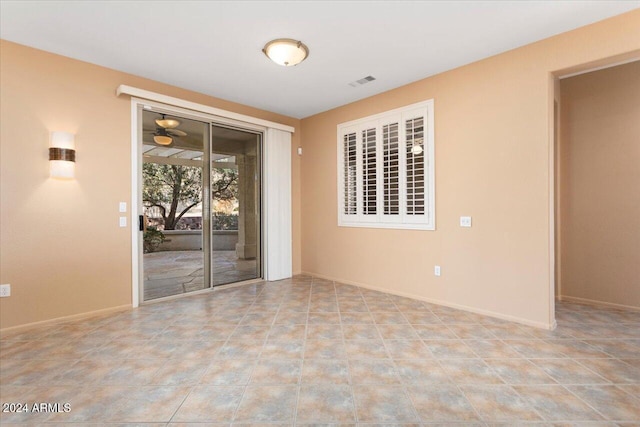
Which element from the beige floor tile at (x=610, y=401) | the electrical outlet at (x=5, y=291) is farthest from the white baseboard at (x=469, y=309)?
the electrical outlet at (x=5, y=291)

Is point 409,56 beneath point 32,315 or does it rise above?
above

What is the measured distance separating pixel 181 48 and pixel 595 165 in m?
5.11

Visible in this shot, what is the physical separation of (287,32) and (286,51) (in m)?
0.19

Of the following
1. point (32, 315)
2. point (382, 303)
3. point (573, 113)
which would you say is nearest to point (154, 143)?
point (32, 315)

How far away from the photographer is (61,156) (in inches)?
125

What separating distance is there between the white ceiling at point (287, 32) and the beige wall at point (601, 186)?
→ 151cm

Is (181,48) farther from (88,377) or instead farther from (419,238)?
(419,238)

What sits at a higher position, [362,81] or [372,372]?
[362,81]

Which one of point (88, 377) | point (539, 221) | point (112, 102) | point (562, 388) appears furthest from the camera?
point (112, 102)

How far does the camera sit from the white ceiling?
8.40ft

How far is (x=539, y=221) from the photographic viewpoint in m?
3.05

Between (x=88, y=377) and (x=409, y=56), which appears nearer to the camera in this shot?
(x=88, y=377)

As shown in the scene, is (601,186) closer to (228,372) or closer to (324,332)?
(324,332)

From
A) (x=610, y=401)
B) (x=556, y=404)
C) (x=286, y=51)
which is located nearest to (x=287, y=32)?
(x=286, y=51)
